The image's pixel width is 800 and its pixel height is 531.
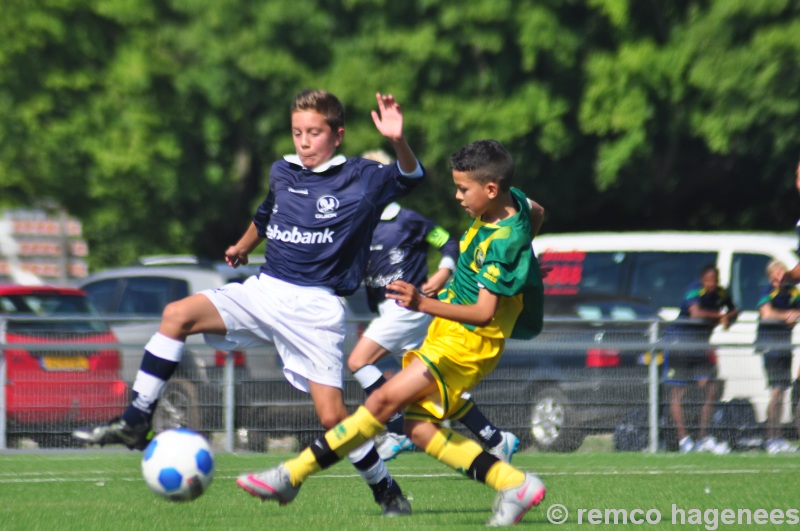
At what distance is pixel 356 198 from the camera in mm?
7230

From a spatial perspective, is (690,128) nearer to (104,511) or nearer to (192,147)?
(192,147)

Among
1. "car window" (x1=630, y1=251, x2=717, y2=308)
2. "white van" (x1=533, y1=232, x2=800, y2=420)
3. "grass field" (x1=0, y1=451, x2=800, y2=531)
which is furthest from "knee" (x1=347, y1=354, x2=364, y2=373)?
"car window" (x1=630, y1=251, x2=717, y2=308)

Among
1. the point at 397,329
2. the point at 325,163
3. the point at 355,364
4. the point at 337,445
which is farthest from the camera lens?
the point at 397,329

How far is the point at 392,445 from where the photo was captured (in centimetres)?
1027

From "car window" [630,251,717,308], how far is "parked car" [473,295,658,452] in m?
1.80

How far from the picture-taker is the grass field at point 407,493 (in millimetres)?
7051

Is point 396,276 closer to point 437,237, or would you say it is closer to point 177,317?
point 437,237

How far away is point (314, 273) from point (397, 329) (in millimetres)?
2755

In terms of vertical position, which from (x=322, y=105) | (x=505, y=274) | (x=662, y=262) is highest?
(x=322, y=105)

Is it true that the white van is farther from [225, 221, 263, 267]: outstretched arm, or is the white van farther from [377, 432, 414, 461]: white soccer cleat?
[225, 221, 263, 267]: outstretched arm

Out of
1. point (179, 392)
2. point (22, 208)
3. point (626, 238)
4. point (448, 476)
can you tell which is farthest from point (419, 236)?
point (22, 208)

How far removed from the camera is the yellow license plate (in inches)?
476

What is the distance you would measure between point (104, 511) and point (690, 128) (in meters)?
13.9

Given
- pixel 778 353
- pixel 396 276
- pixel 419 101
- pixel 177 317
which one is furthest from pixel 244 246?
pixel 419 101
